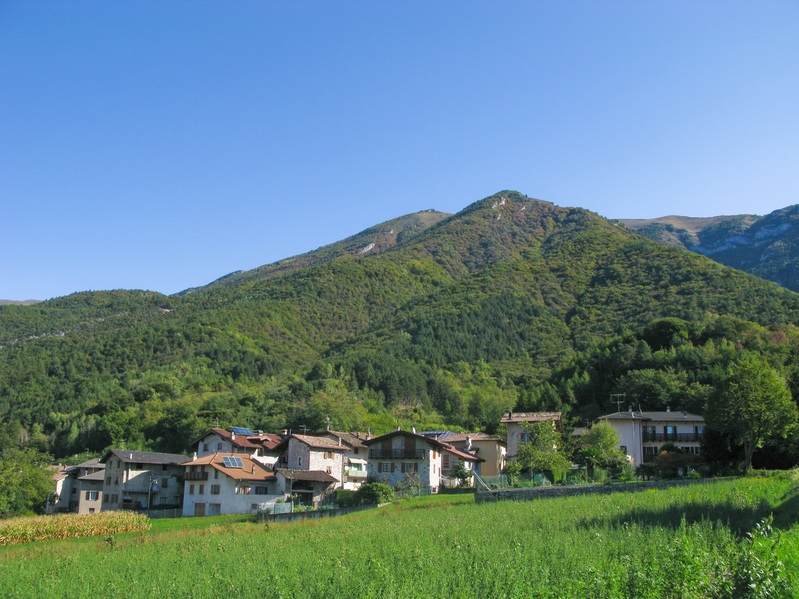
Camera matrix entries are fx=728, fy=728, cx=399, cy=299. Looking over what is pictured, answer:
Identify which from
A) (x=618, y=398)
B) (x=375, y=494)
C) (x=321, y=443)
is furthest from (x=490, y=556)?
(x=618, y=398)

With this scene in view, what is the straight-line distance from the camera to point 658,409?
82.2 meters

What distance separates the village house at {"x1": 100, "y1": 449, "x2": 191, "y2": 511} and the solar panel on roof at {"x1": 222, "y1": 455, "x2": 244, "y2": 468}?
795 cm

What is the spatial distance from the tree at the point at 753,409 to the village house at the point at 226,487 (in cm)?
3376

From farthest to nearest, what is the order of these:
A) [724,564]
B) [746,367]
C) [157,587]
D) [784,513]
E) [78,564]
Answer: [746,367]
[78,564]
[784,513]
[157,587]
[724,564]

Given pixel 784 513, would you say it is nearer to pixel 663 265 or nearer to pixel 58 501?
pixel 58 501

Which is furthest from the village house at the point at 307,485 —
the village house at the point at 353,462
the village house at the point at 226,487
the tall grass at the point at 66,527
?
the tall grass at the point at 66,527

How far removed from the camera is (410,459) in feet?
209

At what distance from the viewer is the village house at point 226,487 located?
5775cm

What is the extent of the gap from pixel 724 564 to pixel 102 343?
14784cm

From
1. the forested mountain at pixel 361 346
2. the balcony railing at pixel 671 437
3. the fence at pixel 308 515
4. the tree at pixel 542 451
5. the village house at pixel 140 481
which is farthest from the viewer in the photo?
the forested mountain at pixel 361 346

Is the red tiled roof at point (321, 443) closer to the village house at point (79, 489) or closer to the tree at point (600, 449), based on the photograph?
the village house at point (79, 489)

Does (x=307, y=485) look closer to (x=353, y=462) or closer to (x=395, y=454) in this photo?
(x=395, y=454)

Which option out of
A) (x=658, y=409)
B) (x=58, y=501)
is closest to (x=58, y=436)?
(x=58, y=501)

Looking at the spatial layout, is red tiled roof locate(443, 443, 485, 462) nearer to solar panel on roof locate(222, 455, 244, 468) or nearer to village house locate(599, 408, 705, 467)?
village house locate(599, 408, 705, 467)
